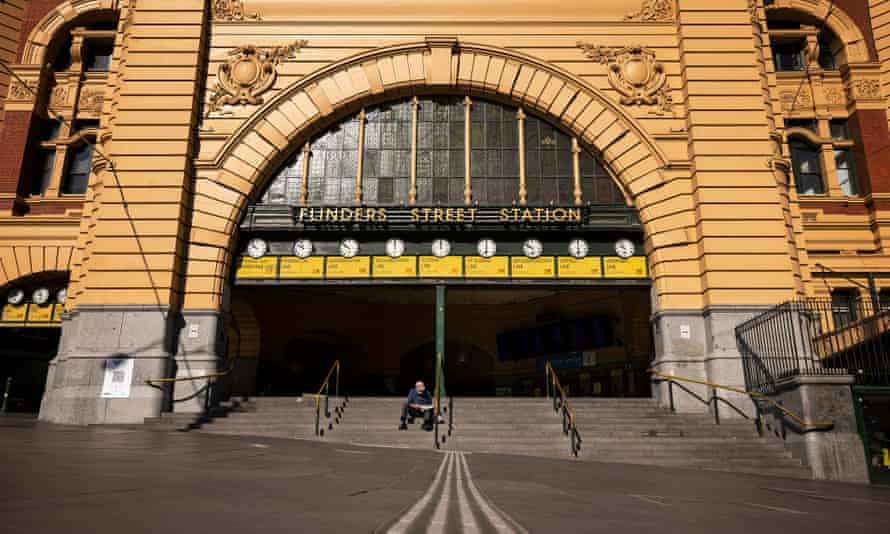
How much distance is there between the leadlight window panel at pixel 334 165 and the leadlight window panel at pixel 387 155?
47 cm

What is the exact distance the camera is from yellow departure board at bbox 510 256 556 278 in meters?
20.3

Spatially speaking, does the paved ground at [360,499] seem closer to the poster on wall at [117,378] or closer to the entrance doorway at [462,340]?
the poster on wall at [117,378]

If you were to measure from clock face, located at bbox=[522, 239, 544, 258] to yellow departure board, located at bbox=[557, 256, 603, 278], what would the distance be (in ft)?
2.60

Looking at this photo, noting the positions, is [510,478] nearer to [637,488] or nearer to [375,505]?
[637,488]

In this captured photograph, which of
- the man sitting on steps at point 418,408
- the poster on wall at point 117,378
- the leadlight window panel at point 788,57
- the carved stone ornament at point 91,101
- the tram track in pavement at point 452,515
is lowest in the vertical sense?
the tram track in pavement at point 452,515

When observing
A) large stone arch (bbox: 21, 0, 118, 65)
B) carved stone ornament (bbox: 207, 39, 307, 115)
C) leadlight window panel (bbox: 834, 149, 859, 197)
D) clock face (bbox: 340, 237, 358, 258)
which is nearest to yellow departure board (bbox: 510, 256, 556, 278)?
clock face (bbox: 340, 237, 358, 258)

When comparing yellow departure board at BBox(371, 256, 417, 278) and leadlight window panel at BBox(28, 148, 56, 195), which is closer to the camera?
yellow departure board at BBox(371, 256, 417, 278)

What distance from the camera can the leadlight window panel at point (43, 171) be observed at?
973 inches

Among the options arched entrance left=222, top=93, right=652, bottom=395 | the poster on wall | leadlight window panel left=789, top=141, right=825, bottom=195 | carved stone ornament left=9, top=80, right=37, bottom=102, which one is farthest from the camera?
carved stone ornament left=9, top=80, right=37, bottom=102

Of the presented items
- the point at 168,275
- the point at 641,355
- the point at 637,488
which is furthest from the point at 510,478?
the point at 641,355

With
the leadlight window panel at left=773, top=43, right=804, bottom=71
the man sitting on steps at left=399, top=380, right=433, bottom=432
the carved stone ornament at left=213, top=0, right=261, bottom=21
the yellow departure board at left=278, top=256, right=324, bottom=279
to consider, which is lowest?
the man sitting on steps at left=399, top=380, right=433, bottom=432

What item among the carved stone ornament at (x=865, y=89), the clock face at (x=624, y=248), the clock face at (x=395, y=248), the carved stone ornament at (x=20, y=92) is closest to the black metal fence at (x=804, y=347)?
the clock face at (x=624, y=248)

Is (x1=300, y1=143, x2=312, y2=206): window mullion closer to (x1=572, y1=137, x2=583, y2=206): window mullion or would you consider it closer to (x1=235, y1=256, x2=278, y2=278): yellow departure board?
(x1=235, y1=256, x2=278, y2=278): yellow departure board

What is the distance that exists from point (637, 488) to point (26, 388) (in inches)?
1341
